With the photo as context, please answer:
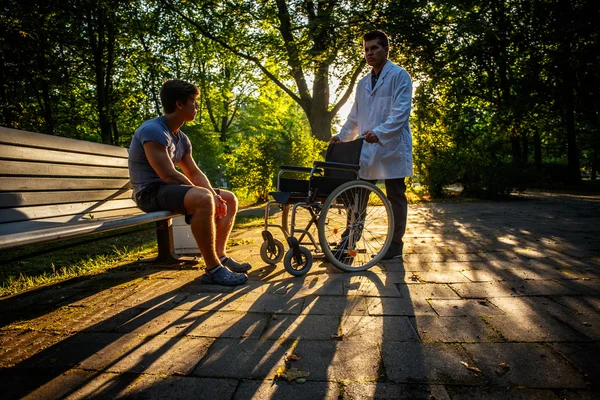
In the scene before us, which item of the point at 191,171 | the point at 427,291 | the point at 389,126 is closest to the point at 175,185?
the point at 191,171

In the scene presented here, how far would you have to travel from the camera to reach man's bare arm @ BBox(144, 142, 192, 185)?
2.76m

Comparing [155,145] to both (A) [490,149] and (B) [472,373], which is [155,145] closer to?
(B) [472,373]

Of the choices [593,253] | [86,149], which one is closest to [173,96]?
[86,149]

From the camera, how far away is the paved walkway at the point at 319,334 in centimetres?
144

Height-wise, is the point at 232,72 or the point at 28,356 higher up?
the point at 232,72

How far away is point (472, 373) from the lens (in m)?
1.50

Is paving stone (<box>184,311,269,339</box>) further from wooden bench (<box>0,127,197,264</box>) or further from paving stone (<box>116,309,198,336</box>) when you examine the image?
wooden bench (<box>0,127,197,264</box>)

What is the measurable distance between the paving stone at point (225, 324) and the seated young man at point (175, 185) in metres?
0.60

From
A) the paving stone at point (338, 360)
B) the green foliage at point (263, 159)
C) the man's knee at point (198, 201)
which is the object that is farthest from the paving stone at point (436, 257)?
the green foliage at point (263, 159)

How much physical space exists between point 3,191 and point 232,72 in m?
19.1

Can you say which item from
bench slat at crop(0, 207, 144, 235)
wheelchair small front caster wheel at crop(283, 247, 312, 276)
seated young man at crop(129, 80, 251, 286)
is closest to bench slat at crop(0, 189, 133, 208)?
bench slat at crop(0, 207, 144, 235)

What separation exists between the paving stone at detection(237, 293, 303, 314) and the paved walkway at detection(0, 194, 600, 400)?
1 cm

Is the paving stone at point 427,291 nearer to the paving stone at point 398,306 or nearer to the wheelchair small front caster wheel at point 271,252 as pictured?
the paving stone at point 398,306

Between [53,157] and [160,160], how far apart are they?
Answer: 0.79m
